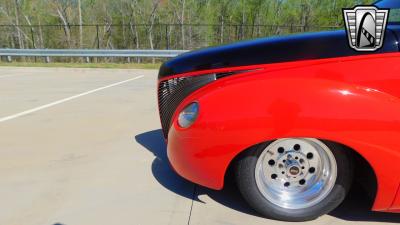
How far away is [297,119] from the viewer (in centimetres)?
217

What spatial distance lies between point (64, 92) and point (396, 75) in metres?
7.42

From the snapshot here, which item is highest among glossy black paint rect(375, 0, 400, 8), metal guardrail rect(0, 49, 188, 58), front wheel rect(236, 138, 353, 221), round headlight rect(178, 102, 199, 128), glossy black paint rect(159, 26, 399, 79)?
glossy black paint rect(375, 0, 400, 8)

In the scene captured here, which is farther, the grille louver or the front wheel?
the grille louver

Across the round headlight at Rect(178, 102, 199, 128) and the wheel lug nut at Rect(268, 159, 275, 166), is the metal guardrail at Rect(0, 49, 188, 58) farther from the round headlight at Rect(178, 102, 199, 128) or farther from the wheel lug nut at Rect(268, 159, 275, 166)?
the wheel lug nut at Rect(268, 159, 275, 166)

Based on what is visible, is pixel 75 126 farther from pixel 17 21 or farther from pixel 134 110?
pixel 17 21

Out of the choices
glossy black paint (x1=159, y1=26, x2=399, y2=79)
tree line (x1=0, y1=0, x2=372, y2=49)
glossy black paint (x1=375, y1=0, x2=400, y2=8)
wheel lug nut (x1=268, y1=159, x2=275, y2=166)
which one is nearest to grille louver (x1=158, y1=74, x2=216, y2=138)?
glossy black paint (x1=159, y1=26, x2=399, y2=79)

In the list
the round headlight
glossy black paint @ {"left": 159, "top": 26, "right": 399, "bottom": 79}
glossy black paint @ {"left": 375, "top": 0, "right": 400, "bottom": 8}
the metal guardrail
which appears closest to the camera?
glossy black paint @ {"left": 159, "top": 26, "right": 399, "bottom": 79}

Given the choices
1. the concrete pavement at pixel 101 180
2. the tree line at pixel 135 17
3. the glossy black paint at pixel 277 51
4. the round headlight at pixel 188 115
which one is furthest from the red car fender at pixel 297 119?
the tree line at pixel 135 17

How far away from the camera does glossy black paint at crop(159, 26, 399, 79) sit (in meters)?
2.26

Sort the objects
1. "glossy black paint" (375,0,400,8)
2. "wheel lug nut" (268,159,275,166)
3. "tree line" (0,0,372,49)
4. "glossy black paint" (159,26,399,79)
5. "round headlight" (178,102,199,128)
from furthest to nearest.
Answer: "tree line" (0,0,372,49)
"glossy black paint" (375,0,400,8)
"wheel lug nut" (268,159,275,166)
"round headlight" (178,102,199,128)
"glossy black paint" (159,26,399,79)

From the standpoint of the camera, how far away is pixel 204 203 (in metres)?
2.80

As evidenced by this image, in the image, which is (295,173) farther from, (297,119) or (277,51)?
(277,51)

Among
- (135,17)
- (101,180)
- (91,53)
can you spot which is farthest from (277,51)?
(135,17)

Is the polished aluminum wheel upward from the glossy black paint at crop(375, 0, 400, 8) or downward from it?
downward
